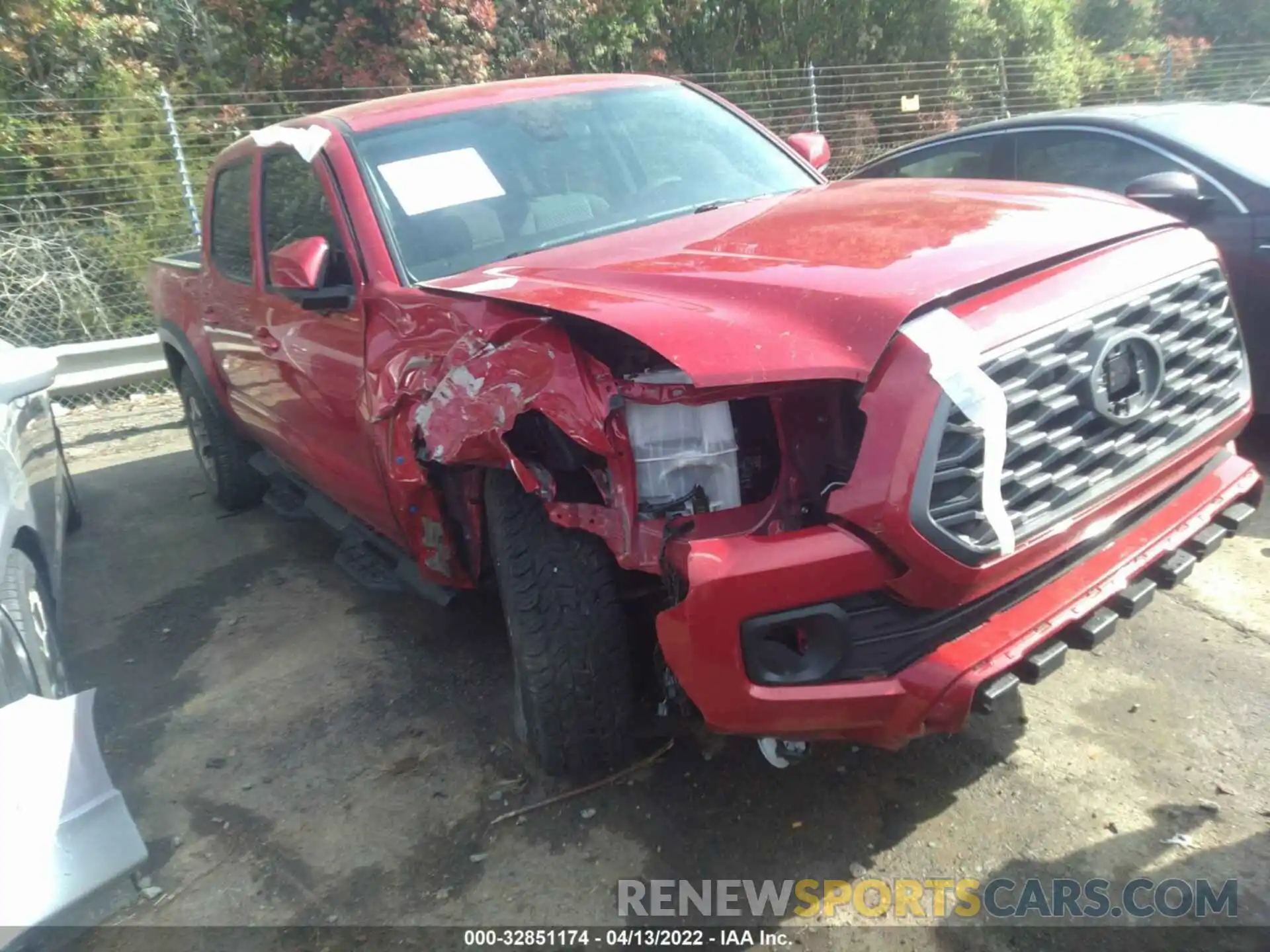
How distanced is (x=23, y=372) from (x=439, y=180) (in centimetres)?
177

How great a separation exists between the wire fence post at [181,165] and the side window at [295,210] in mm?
5092

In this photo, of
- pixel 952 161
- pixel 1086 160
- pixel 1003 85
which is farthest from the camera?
pixel 1003 85

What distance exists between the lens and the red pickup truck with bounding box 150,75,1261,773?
2066mm

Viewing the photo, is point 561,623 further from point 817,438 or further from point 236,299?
point 236,299

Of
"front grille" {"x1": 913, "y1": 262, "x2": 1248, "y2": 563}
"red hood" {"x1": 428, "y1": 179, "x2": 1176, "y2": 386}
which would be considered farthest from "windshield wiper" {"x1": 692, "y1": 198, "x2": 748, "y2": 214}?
"front grille" {"x1": 913, "y1": 262, "x2": 1248, "y2": 563}

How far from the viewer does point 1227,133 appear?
15.5 ft

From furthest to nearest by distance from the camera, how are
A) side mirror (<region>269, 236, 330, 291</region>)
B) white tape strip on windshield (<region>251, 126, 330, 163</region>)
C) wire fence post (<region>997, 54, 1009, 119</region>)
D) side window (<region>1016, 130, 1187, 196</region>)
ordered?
wire fence post (<region>997, 54, 1009, 119</region>) < side window (<region>1016, 130, 1187, 196</region>) < white tape strip on windshield (<region>251, 126, 330, 163</region>) < side mirror (<region>269, 236, 330, 291</region>)

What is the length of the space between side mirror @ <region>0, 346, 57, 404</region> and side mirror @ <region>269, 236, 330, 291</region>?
1170 millimetres

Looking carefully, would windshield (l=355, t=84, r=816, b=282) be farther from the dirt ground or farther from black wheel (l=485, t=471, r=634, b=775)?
the dirt ground

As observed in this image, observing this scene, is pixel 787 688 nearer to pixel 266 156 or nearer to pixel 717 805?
pixel 717 805

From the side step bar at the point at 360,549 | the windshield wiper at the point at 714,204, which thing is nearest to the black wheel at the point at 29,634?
the side step bar at the point at 360,549

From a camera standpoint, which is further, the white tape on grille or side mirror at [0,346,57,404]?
side mirror at [0,346,57,404]

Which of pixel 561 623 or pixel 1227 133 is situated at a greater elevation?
pixel 1227 133

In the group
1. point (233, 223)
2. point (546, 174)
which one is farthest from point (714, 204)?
point (233, 223)
